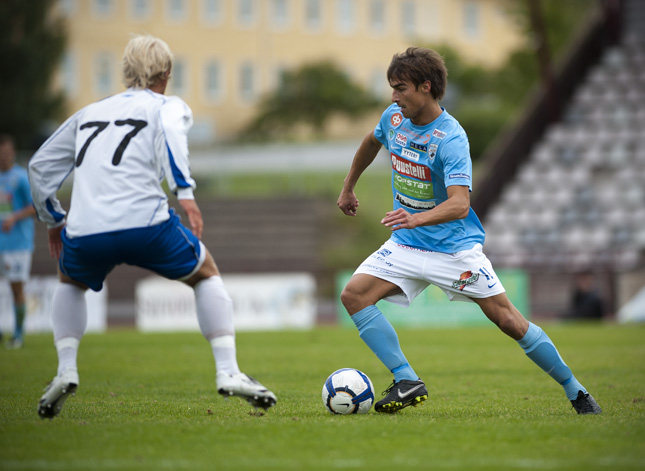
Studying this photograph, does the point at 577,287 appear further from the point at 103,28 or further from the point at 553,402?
the point at 103,28

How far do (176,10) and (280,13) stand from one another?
6269mm

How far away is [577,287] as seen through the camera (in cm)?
2019

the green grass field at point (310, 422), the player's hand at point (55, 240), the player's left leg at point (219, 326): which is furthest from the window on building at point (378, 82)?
the player's left leg at point (219, 326)

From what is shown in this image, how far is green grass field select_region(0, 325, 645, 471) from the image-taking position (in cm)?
467

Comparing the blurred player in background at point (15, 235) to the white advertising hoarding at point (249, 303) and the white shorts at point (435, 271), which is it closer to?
the white advertising hoarding at point (249, 303)

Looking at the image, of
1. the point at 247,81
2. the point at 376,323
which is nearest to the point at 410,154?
the point at 376,323

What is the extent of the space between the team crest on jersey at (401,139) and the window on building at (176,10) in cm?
4671

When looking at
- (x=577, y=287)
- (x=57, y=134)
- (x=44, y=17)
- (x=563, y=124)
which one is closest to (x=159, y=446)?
(x=57, y=134)

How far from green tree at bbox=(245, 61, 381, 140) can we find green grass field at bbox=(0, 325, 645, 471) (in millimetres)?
36702

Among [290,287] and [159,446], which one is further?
[290,287]

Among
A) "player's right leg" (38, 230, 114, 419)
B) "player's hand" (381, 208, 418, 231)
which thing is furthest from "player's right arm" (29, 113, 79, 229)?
"player's hand" (381, 208, 418, 231)

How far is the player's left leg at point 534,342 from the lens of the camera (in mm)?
6273

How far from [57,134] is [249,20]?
159 ft

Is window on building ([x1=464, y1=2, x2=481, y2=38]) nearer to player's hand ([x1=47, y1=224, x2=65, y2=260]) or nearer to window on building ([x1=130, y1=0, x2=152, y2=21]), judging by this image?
window on building ([x1=130, y1=0, x2=152, y2=21])
